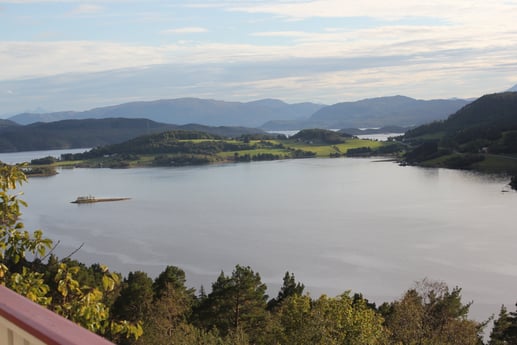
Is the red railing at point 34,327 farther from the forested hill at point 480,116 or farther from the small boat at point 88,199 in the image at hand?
the forested hill at point 480,116

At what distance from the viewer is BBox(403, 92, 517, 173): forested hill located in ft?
223

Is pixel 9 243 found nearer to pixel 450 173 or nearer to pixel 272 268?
pixel 272 268

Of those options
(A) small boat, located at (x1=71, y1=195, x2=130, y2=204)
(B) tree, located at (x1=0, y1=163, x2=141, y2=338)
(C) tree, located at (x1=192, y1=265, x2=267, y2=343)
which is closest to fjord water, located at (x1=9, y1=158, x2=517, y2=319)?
(A) small boat, located at (x1=71, y1=195, x2=130, y2=204)

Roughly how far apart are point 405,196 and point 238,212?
1495 centimetres

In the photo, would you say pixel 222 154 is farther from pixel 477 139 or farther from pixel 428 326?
pixel 428 326

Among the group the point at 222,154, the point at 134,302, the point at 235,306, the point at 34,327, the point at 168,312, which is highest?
the point at 34,327

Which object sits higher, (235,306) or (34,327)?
(34,327)

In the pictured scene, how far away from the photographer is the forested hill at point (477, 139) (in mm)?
67938

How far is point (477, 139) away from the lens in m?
77.6

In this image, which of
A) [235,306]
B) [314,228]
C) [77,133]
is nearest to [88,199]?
[314,228]

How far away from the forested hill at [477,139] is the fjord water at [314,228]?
7.52 meters

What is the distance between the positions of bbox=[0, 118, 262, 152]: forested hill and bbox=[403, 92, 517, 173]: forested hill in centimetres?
6878

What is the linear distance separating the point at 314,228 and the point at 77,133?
125984 mm

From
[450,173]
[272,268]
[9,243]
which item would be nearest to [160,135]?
[450,173]
